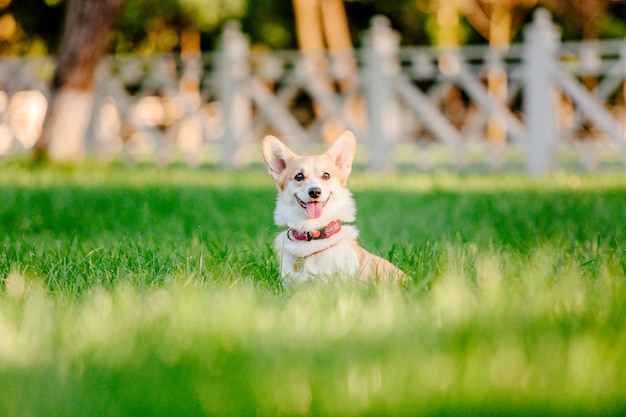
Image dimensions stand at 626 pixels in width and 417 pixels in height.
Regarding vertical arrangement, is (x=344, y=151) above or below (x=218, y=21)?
below

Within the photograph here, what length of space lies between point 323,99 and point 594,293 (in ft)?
30.9

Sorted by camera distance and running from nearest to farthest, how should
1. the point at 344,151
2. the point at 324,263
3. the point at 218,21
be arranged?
the point at 324,263, the point at 344,151, the point at 218,21

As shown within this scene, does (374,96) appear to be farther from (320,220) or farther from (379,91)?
(320,220)

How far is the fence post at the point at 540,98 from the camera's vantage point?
1111 centimetres

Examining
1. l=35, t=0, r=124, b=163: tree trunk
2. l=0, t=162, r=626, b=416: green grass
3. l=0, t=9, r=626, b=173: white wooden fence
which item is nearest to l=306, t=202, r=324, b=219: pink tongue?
Result: l=0, t=162, r=626, b=416: green grass

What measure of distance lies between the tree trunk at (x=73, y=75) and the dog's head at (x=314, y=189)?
8059 mm

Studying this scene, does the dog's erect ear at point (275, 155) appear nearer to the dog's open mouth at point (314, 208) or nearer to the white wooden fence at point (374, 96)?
the dog's open mouth at point (314, 208)

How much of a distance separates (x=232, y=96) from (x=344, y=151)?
8807 mm

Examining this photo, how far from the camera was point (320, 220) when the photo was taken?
3959 mm

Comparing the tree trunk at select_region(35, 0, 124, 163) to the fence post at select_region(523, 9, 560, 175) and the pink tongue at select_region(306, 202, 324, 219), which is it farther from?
the pink tongue at select_region(306, 202, 324, 219)

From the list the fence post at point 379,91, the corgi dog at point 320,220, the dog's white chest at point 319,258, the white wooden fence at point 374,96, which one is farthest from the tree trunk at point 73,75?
the dog's white chest at point 319,258

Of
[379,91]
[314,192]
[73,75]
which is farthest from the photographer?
[73,75]

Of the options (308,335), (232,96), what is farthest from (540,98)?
(308,335)

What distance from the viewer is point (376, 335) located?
7.95 ft
